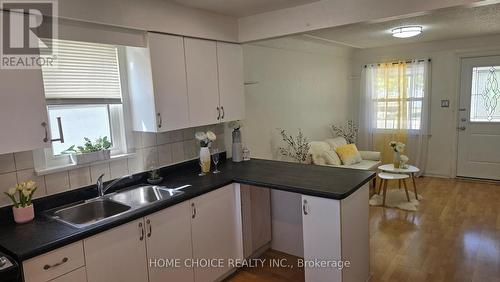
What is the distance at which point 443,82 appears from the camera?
218 inches

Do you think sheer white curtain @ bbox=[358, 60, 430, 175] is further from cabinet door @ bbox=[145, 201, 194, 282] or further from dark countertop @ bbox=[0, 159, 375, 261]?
cabinet door @ bbox=[145, 201, 194, 282]

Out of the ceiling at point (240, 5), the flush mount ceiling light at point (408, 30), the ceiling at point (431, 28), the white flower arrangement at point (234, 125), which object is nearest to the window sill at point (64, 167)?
the white flower arrangement at point (234, 125)

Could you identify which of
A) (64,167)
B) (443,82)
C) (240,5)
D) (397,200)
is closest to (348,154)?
(397,200)

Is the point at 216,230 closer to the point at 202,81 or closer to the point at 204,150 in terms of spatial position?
the point at 204,150

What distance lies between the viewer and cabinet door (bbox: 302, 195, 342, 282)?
2.21 m

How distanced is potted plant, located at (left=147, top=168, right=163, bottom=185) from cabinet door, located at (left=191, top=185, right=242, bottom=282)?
1.42 feet

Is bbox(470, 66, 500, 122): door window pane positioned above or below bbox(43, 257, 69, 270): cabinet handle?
above

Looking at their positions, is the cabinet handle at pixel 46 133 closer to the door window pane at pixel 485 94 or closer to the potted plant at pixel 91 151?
the potted plant at pixel 91 151

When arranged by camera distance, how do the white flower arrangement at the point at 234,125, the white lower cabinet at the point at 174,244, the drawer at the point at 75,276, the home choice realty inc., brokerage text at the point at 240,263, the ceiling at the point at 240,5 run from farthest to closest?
the white flower arrangement at the point at 234,125, the ceiling at the point at 240,5, the home choice realty inc., brokerage text at the point at 240,263, the white lower cabinet at the point at 174,244, the drawer at the point at 75,276

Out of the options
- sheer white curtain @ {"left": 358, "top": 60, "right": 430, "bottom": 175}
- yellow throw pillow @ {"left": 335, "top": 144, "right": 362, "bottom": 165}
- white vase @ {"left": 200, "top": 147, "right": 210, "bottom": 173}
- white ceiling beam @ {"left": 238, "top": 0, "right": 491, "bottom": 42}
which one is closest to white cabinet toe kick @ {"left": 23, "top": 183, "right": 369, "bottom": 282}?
white vase @ {"left": 200, "top": 147, "right": 210, "bottom": 173}

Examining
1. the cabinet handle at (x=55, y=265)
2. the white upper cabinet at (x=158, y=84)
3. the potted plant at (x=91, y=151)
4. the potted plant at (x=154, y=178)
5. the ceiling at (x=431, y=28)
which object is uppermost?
the ceiling at (x=431, y=28)

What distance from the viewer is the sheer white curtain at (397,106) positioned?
5.70m

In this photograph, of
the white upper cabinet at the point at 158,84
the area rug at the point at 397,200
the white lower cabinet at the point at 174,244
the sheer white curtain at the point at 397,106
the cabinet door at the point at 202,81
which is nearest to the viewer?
the white lower cabinet at the point at 174,244

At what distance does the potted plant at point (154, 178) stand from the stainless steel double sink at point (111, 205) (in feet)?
0.19
